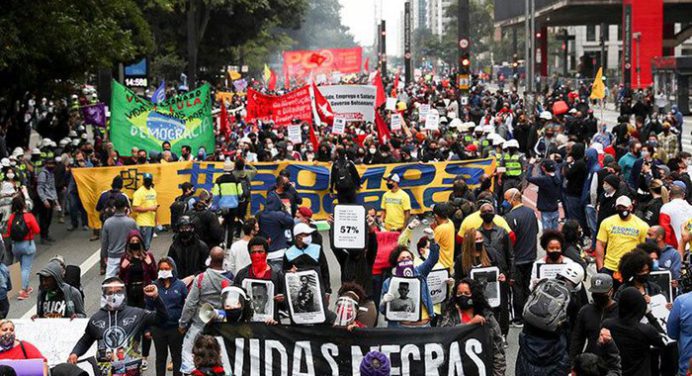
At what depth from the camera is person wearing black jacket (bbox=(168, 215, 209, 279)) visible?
1347cm

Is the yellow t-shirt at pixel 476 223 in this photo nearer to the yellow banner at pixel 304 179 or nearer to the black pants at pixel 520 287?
the black pants at pixel 520 287

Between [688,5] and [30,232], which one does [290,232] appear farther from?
[688,5]

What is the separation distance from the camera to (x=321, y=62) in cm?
6525

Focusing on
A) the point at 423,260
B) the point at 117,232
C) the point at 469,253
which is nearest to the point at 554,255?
the point at 469,253

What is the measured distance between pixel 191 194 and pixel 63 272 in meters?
7.05

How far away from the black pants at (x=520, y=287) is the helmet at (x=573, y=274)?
2.98 m

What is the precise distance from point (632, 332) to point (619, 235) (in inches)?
153

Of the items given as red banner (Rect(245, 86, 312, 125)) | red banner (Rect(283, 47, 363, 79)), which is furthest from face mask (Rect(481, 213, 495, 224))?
red banner (Rect(283, 47, 363, 79))

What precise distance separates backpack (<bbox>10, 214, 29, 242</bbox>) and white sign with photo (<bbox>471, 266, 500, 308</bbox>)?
747cm

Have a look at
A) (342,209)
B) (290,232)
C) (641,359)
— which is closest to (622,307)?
(641,359)

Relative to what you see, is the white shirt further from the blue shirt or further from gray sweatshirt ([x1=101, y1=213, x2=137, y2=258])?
the blue shirt

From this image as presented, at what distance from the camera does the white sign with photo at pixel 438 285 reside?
12367 millimetres

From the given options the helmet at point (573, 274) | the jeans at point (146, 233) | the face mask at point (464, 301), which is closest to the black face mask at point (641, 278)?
the helmet at point (573, 274)

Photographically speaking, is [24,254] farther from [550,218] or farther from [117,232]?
[550,218]
